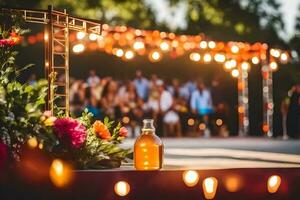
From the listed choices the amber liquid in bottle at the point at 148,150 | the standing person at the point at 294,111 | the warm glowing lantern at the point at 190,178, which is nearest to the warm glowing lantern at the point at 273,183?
the warm glowing lantern at the point at 190,178

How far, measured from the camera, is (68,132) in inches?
168

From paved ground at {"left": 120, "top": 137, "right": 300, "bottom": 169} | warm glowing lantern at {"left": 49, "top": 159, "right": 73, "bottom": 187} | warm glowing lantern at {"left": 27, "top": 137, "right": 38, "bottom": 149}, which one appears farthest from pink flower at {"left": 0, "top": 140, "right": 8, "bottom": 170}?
paved ground at {"left": 120, "top": 137, "right": 300, "bottom": 169}

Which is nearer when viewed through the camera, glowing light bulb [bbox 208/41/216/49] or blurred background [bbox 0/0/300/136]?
glowing light bulb [bbox 208/41/216/49]

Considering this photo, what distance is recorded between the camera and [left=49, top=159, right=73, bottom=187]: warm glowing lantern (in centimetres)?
414

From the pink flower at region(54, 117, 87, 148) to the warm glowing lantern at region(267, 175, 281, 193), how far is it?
134 centimetres

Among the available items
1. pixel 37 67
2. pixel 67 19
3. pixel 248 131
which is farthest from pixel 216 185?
pixel 37 67

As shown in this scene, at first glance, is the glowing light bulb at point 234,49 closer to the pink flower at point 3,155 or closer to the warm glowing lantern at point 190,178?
the warm glowing lantern at point 190,178

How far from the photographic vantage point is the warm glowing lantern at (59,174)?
13.6 feet

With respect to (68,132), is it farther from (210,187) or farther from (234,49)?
(234,49)

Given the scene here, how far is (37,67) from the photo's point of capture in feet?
54.2

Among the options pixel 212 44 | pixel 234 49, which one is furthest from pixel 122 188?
pixel 234 49

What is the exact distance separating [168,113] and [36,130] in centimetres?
991

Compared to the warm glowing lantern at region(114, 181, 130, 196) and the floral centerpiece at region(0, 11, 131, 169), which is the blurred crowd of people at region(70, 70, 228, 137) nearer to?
the floral centerpiece at region(0, 11, 131, 169)

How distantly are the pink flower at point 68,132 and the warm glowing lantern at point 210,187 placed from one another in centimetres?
88
